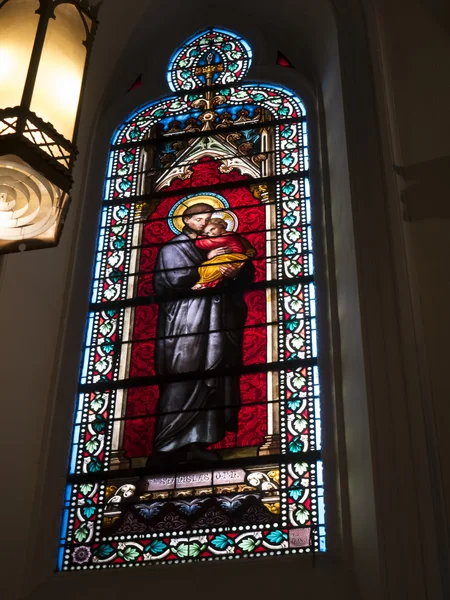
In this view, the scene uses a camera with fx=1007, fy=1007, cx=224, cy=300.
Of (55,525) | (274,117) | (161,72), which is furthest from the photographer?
(161,72)

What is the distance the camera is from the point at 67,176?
3.12 metres

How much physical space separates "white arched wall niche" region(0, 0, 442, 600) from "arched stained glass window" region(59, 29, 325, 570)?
107 mm

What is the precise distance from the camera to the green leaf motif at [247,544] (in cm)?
453

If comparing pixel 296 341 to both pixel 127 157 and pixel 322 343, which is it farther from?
pixel 127 157

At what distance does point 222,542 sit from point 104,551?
57cm

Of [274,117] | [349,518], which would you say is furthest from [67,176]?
[274,117]

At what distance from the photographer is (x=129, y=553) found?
467cm

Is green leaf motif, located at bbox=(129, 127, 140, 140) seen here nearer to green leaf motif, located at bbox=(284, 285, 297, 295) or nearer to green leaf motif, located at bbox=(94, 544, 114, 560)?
green leaf motif, located at bbox=(284, 285, 297, 295)

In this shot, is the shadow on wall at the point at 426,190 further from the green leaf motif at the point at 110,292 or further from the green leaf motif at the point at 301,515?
the green leaf motif at the point at 110,292

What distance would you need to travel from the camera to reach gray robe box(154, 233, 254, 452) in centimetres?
502

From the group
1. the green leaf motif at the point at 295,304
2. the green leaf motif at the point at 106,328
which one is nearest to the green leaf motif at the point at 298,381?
the green leaf motif at the point at 295,304

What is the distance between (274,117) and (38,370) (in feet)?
7.44

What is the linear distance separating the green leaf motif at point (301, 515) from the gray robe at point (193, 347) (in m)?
0.57

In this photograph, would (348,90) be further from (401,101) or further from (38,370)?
(38,370)
